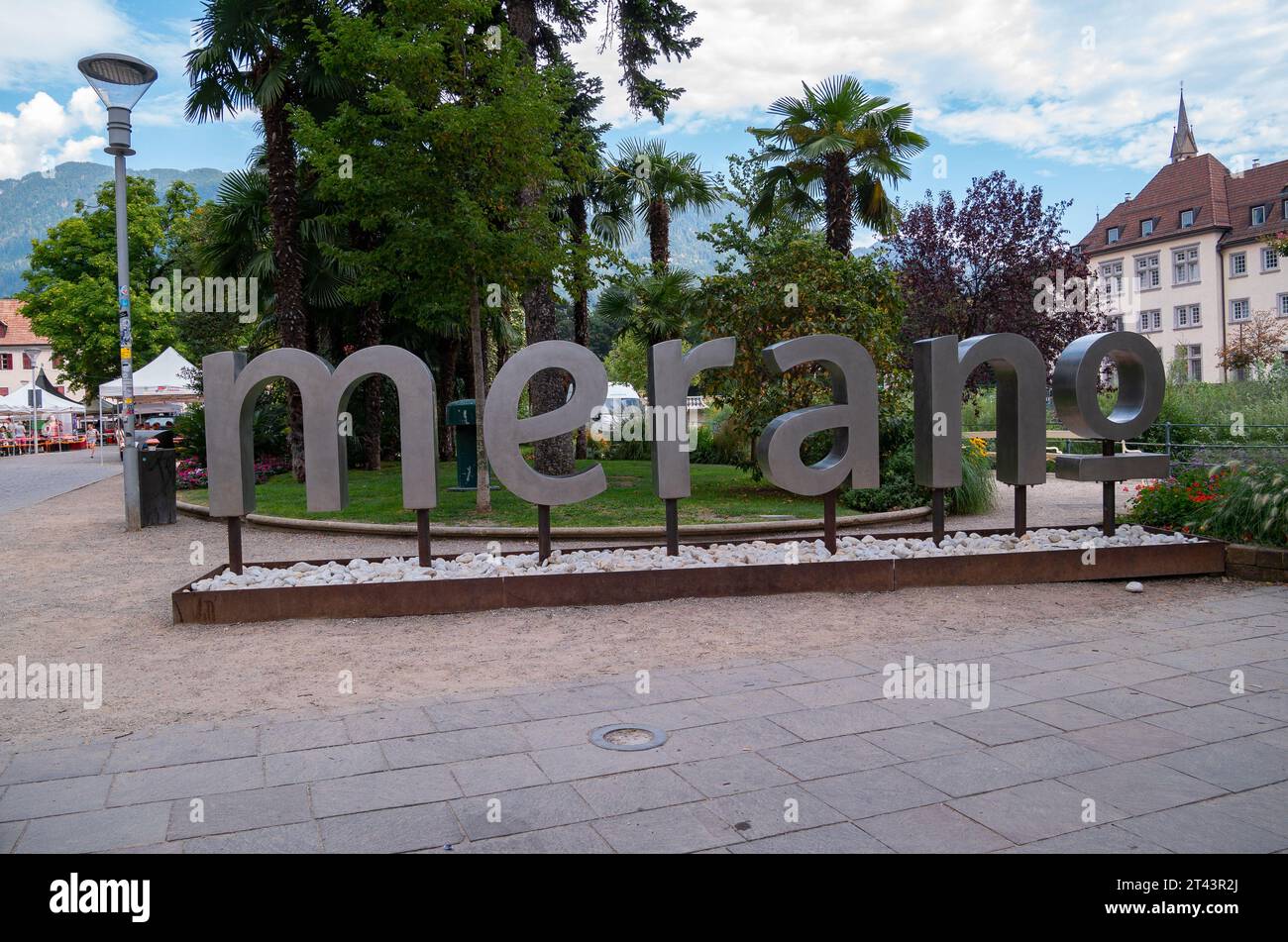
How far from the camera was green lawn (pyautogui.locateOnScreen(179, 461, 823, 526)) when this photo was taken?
12750 mm

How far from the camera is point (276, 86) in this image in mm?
16750

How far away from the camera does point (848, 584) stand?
8266 mm

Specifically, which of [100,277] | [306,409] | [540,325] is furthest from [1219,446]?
[100,277]

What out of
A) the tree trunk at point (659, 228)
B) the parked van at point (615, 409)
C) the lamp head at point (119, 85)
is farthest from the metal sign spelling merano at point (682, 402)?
the tree trunk at point (659, 228)

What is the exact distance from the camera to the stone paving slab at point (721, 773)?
352 centimetres

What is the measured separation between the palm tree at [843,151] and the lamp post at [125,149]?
11.7m

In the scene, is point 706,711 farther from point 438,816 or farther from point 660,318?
point 660,318

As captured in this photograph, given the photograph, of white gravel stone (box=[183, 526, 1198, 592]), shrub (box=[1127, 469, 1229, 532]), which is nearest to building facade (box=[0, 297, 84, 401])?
white gravel stone (box=[183, 526, 1198, 592])

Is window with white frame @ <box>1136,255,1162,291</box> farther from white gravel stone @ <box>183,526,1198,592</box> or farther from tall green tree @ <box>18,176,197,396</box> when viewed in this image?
white gravel stone @ <box>183,526,1198,592</box>

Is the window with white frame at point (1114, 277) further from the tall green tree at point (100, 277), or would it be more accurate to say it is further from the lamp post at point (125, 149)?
the lamp post at point (125, 149)

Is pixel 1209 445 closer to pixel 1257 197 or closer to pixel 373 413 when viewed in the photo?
pixel 373 413
